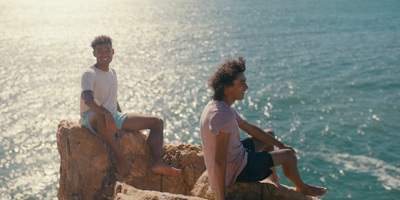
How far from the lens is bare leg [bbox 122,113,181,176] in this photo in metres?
7.85

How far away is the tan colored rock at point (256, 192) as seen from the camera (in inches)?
255

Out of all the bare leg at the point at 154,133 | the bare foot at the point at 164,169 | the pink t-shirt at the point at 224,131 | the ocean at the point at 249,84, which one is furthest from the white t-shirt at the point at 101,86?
the ocean at the point at 249,84

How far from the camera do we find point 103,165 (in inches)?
308

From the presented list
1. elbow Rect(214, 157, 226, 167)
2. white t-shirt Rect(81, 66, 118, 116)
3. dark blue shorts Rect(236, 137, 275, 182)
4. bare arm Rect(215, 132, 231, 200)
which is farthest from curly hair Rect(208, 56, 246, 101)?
white t-shirt Rect(81, 66, 118, 116)

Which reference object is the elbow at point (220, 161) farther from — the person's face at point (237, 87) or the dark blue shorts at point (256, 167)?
the person's face at point (237, 87)

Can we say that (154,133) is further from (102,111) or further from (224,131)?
(224,131)

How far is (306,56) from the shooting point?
34.1 metres

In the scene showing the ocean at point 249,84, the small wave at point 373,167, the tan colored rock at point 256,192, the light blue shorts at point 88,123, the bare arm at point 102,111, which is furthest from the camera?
the ocean at point 249,84

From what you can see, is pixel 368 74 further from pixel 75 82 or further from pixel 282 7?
pixel 282 7

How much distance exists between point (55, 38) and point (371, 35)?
32.0m

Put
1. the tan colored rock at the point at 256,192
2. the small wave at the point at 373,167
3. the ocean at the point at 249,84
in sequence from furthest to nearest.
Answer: the ocean at the point at 249,84 < the small wave at the point at 373,167 < the tan colored rock at the point at 256,192

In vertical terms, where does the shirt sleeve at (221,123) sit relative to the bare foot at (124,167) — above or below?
above

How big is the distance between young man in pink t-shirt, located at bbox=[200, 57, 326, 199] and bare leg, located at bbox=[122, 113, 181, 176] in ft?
5.98

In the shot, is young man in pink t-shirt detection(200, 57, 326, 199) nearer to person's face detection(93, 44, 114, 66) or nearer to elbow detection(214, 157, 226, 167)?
elbow detection(214, 157, 226, 167)
